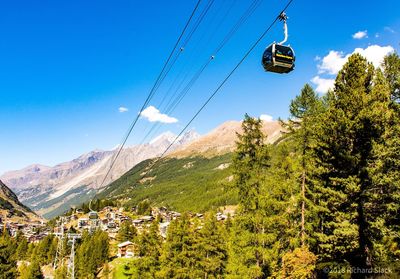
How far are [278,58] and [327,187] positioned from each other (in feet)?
43.1

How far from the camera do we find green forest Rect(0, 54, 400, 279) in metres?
24.0

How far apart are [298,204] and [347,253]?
212 inches

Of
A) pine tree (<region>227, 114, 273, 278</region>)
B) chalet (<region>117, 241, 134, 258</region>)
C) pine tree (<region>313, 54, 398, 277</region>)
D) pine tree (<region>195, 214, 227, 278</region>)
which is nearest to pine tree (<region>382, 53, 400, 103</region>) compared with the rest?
pine tree (<region>313, 54, 398, 277</region>)

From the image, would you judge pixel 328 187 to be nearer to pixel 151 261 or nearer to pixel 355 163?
pixel 355 163

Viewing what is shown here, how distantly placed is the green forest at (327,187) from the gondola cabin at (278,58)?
1001 cm

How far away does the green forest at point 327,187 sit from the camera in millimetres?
23984

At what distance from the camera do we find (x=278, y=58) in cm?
1639

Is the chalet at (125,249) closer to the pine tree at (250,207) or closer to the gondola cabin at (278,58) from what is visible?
the pine tree at (250,207)

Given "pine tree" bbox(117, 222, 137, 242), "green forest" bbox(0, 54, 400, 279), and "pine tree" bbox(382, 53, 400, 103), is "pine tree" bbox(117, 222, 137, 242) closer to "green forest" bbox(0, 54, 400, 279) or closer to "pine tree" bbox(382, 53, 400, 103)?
"green forest" bbox(0, 54, 400, 279)

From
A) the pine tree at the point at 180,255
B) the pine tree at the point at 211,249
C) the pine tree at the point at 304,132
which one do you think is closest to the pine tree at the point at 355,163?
the pine tree at the point at 304,132

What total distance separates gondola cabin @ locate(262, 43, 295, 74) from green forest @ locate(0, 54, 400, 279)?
10015mm

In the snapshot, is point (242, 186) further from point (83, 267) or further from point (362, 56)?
point (83, 267)

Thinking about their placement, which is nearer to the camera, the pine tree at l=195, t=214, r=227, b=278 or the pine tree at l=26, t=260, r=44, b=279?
the pine tree at l=195, t=214, r=227, b=278

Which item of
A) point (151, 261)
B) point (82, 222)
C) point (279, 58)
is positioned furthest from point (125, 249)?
point (279, 58)
